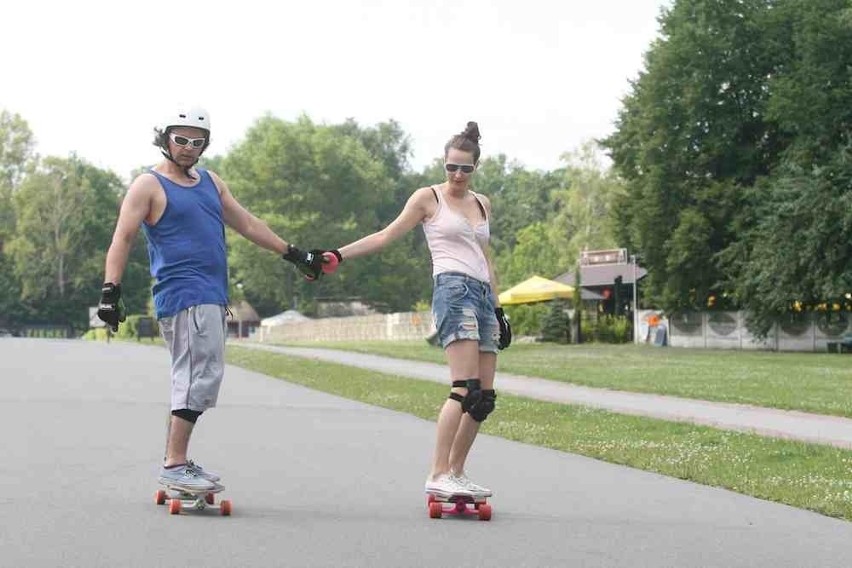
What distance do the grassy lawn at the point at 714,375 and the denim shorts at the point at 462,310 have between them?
904 cm

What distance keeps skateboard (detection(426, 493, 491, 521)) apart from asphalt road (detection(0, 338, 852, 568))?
10 cm

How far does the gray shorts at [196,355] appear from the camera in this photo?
7.57 meters

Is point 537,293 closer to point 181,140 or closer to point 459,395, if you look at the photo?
point 459,395

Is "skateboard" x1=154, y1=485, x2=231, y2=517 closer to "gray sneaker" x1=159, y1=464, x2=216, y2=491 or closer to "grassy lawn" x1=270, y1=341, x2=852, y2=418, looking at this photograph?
"gray sneaker" x1=159, y1=464, x2=216, y2=491

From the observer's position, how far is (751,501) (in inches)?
344

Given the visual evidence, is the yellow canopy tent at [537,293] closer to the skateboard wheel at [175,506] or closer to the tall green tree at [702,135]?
the tall green tree at [702,135]

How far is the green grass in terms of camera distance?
929 centimetres

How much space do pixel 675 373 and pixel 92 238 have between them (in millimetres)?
87053

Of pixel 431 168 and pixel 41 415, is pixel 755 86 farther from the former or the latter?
Answer: pixel 431 168

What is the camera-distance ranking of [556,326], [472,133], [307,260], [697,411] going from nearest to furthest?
[472,133] → [307,260] → [697,411] → [556,326]

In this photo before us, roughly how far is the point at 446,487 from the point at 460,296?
3.18 feet

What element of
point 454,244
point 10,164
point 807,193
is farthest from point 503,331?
point 10,164

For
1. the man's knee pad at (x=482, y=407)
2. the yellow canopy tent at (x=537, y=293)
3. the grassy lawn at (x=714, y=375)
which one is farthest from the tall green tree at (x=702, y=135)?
the man's knee pad at (x=482, y=407)

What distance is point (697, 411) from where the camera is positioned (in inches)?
661
